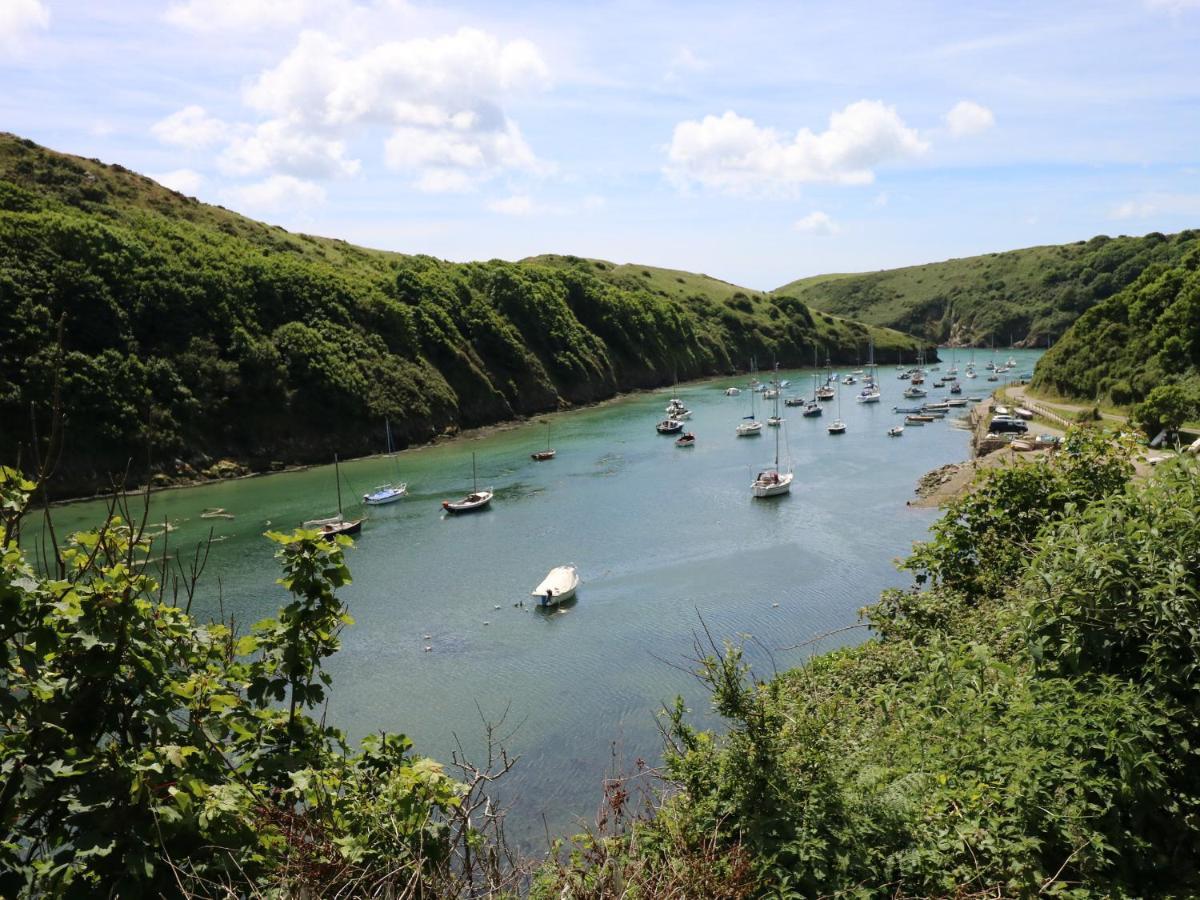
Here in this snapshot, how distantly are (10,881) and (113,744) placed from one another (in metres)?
1.01

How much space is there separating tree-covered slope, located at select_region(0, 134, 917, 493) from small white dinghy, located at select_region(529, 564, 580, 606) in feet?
79.2

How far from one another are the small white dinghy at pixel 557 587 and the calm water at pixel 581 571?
815 millimetres

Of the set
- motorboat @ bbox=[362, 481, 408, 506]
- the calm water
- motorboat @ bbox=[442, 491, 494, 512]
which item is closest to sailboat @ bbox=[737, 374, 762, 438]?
the calm water

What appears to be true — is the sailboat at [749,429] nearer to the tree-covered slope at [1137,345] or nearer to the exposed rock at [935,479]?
the exposed rock at [935,479]

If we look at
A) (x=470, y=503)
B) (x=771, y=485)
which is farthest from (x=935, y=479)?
(x=470, y=503)

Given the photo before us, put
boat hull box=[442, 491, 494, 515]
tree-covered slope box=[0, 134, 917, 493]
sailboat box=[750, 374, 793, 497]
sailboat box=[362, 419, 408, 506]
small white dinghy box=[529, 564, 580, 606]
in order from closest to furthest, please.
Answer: small white dinghy box=[529, 564, 580, 606] → boat hull box=[442, 491, 494, 515] → sailboat box=[750, 374, 793, 497] → sailboat box=[362, 419, 408, 506] → tree-covered slope box=[0, 134, 917, 493]

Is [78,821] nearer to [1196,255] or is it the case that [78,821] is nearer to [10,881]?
[10,881]

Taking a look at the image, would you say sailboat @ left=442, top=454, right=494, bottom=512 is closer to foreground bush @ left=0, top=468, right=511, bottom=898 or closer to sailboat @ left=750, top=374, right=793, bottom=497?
sailboat @ left=750, top=374, right=793, bottom=497

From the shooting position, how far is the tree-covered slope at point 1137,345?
206ft

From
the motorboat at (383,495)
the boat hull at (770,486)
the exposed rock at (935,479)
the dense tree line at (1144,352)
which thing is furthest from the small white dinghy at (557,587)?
the dense tree line at (1144,352)

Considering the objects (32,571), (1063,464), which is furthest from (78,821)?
(1063,464)

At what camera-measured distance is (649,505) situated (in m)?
55.0

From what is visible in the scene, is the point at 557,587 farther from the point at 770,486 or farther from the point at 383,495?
the point at 383,495

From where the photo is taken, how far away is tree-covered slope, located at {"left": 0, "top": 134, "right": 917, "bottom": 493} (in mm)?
61438
